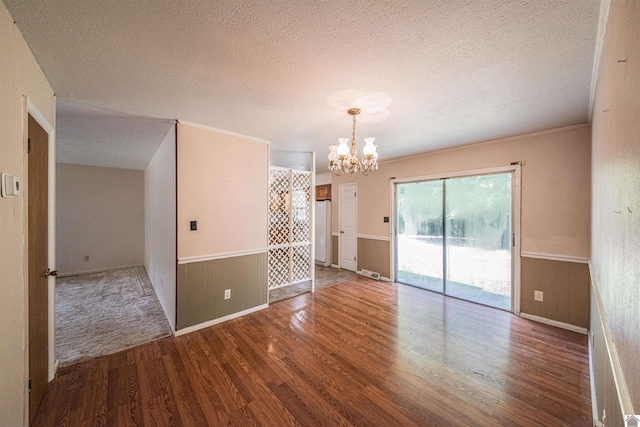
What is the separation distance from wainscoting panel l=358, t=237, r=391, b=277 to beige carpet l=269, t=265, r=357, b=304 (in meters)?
0.38

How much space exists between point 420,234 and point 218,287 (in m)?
3.38

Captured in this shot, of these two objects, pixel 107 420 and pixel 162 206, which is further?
pixel 162 206

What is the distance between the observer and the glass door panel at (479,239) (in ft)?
11.0

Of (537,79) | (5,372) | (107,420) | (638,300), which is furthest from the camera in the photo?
(537,79)

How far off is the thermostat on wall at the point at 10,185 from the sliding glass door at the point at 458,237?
4500mm

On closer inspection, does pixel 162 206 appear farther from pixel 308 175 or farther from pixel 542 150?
pixel 542 150

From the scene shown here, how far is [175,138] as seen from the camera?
2654 millimetres

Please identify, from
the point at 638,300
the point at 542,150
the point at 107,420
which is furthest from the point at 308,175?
the point at 638,300

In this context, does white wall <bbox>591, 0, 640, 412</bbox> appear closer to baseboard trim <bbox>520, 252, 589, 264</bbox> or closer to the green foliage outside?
baseboard trim <bbox>520, 252, 589, 264</bbox>

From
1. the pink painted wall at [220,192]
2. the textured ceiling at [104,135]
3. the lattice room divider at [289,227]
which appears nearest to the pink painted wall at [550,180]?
the lattice room divider at [289,227]

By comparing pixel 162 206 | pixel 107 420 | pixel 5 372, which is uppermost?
pixel 162 206

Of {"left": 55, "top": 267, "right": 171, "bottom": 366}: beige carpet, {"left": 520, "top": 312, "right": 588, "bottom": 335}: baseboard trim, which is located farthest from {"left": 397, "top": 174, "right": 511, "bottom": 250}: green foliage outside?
{"left": 55, "top": 267, "right": 171, "bottom": 366}: beige carpet

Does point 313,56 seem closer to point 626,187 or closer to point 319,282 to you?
point 626,187

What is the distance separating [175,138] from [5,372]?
2.21 meters
